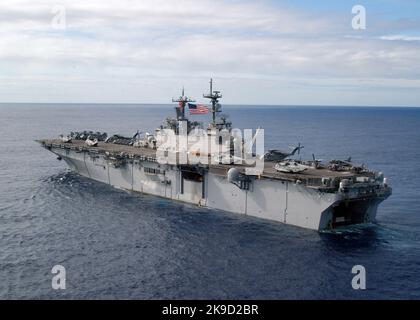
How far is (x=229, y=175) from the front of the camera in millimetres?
35281

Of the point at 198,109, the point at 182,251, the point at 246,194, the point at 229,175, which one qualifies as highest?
the point at 198,109

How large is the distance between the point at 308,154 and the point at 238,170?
3909 centimetres

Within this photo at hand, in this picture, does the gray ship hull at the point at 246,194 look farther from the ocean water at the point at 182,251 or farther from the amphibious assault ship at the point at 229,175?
the ocean water at the point at 182,251

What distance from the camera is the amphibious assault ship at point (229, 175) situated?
3275cm

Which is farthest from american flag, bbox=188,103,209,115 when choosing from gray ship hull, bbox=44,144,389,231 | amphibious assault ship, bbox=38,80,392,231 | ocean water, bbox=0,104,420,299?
ocean water, bbox=0,104,420,299

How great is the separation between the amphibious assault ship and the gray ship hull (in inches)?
2.2

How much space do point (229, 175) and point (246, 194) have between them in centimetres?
222

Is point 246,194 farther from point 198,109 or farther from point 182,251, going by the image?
point 198,109

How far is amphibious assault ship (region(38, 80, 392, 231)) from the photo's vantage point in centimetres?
3275

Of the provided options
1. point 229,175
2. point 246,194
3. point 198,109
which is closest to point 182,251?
point 229,175

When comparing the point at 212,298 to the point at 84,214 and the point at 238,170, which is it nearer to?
the point at 238,170

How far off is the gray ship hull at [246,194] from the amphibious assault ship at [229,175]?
6cm
